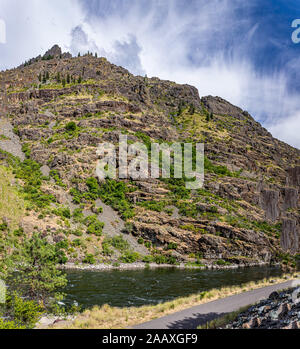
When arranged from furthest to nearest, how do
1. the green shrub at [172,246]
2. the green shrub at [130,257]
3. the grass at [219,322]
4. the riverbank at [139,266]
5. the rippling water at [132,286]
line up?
the green shrub at [172,246] → the green shrub at [130,257] → the riverbank at [139,266] → the rippling water at [132,286] → the grass at [219,322]

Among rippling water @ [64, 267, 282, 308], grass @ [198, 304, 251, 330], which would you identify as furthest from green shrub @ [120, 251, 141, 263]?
grass @ [198, 304, 251, 330]

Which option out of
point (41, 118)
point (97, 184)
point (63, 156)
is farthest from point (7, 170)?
point (41, 118)

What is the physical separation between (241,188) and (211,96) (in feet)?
347

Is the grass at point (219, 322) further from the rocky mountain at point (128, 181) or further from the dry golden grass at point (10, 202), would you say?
the dry golden grass at point (10, 202)

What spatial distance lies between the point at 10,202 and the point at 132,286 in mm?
35141

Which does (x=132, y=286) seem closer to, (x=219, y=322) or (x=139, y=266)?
(x=139, y=266)

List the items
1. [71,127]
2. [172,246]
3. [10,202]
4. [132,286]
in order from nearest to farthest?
[132,286] → [10,202] → [172,246] → [71,127]

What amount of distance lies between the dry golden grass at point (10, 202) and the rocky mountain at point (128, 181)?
2.24 ft

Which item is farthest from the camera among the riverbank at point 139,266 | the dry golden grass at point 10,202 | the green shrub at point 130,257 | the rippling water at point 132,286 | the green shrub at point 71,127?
the green shrub at point 71,127

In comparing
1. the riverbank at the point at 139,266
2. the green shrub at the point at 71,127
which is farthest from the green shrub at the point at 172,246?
the green shrub at the point at 71,127

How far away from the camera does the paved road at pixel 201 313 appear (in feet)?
44.7

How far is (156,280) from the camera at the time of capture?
128 feet

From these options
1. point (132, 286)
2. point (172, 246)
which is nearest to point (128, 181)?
point (172, 246)

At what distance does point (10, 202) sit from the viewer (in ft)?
174
